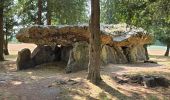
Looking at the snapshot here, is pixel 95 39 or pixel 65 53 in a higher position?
pixel 95 39

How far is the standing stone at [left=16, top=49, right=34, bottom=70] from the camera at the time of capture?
60.0 feet

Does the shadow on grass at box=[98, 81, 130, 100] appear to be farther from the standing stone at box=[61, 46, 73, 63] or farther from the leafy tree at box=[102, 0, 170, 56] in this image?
the standing stone at box=[61, 46, 73, 63]

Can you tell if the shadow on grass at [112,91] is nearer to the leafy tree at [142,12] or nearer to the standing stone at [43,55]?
the leafy tree at [142,12]

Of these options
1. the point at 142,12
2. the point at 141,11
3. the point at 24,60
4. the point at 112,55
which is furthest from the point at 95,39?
the point at 112,55

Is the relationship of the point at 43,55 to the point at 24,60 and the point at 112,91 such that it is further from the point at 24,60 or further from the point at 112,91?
the point at 112,91

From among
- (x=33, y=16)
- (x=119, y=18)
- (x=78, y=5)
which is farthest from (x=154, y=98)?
(x=33, y=16)

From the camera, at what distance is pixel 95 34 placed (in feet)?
42.9

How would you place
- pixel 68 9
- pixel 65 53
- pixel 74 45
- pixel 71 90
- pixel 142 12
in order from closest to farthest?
pixel 71 90 < pixel 142 12 < pixel 74 45 < pixel 65 53 < pixel 68 9

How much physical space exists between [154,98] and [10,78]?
5780 mm

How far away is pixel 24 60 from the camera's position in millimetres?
18594

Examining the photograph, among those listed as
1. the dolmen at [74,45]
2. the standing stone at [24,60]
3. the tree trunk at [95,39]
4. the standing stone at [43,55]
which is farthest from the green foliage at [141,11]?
the standing stone at [43,55]

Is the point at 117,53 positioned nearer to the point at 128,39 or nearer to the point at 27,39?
the point at 128,39

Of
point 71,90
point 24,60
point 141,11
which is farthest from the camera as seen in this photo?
point 24,60

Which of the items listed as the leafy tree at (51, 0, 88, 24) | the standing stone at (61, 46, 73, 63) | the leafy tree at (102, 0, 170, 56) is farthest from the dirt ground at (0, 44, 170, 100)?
the leafy tree at (51, 0, 88, 24)
